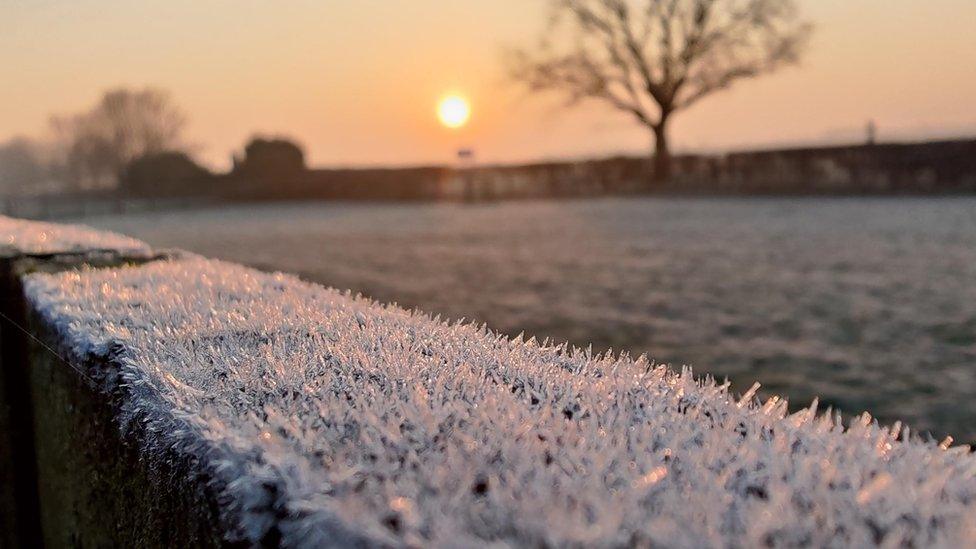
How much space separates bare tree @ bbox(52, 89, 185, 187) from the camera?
208ft

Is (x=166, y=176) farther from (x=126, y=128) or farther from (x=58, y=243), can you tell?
(x=58, y=243)

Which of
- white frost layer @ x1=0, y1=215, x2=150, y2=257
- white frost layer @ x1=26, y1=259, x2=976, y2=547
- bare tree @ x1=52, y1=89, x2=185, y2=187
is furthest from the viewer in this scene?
bare tree @ x1=52, y1=89, x2=185, y2=187

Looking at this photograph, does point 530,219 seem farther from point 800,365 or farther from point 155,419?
point 155,419

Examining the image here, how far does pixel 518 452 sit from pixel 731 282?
10722 millimetres

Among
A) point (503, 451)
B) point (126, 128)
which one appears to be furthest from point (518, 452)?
point (126, 128)

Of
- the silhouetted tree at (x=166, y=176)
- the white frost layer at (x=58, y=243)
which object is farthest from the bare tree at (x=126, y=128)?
the white frost layer at (x=58, y=243)

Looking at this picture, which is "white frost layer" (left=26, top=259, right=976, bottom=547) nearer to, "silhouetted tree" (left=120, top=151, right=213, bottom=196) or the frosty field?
the frosty field

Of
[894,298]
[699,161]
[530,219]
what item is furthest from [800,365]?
[699,161]

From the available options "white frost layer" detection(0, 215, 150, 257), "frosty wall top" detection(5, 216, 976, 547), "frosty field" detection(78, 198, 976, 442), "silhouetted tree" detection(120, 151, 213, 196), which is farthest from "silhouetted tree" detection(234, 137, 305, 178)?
"frosty wall top" detection(5, 216, 976, 547)

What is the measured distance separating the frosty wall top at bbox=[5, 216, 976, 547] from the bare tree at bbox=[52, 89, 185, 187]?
214 feet

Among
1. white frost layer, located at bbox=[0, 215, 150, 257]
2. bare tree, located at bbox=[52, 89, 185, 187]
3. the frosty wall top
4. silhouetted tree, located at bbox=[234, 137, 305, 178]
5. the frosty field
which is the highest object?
bare tree, located at bbox=[52, 89, 185, 187]

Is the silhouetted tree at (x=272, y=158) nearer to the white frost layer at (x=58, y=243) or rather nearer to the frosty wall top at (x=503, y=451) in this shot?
the white frost layer at (x=58, y=243)

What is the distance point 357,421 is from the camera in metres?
1.68

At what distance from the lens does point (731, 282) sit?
11.7 meters
